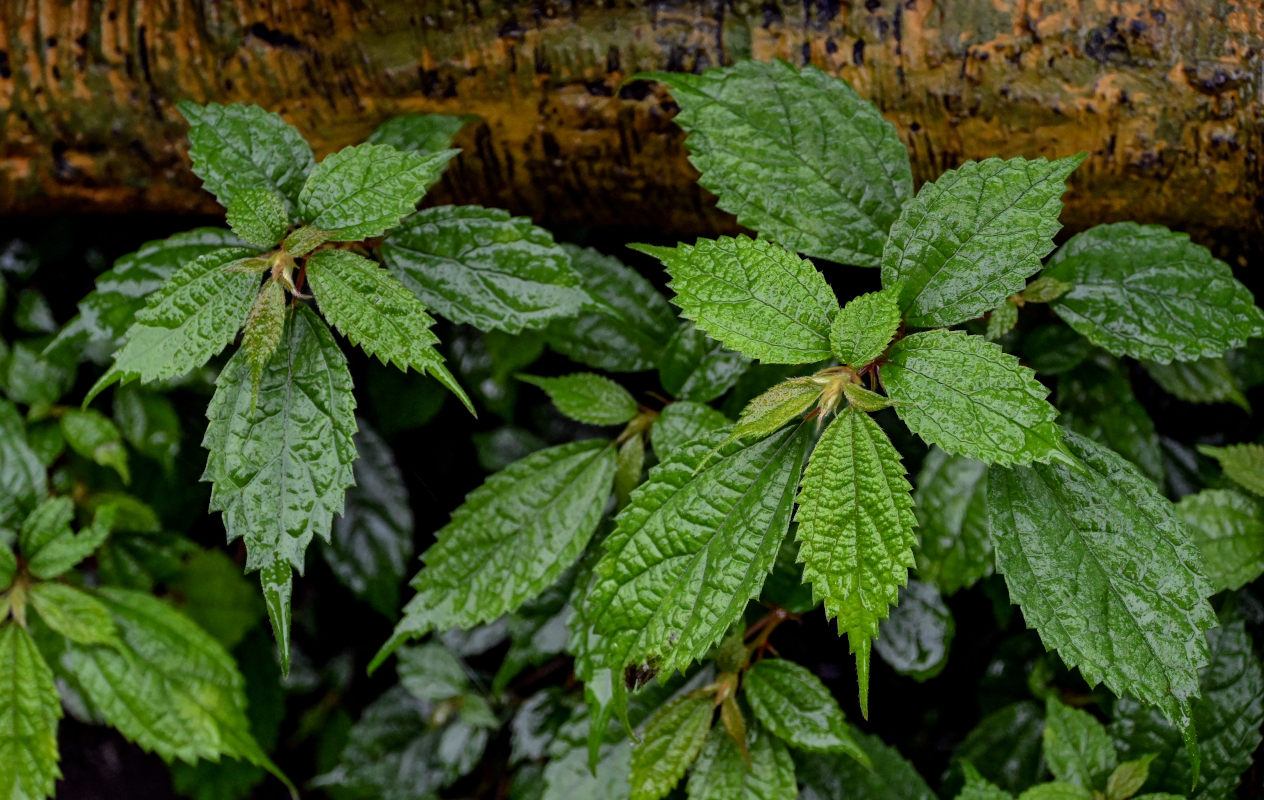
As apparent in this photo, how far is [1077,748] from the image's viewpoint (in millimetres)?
1138

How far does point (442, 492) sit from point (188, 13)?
911 millimetres

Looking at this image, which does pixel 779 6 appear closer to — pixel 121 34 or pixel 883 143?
pixel 883 143

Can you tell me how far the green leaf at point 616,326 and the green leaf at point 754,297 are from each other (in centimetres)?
30

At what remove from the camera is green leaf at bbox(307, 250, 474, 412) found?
0.90m

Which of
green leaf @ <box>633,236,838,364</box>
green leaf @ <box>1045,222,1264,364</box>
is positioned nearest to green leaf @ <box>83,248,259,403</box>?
green leaf @ <box>633,236,838,364</box>

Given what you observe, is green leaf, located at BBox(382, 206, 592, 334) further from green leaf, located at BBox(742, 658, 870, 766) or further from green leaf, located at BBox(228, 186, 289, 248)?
green leaf, located at BBox(742, 658, 870, 766)

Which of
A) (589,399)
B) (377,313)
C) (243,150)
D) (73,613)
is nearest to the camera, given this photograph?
(377,313)

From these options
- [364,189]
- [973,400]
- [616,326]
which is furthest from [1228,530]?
[364,189]

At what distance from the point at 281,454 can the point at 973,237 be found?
798 mm

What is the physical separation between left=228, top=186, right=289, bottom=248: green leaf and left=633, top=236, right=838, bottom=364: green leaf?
0.43 metres

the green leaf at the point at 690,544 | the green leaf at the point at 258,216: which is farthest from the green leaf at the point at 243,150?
the green leaf at the point at 690,544

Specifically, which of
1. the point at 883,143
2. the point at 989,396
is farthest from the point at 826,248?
the point at 989,396

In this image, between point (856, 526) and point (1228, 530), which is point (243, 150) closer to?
point (856, 526)

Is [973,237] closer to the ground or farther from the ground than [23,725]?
farther from the ground
